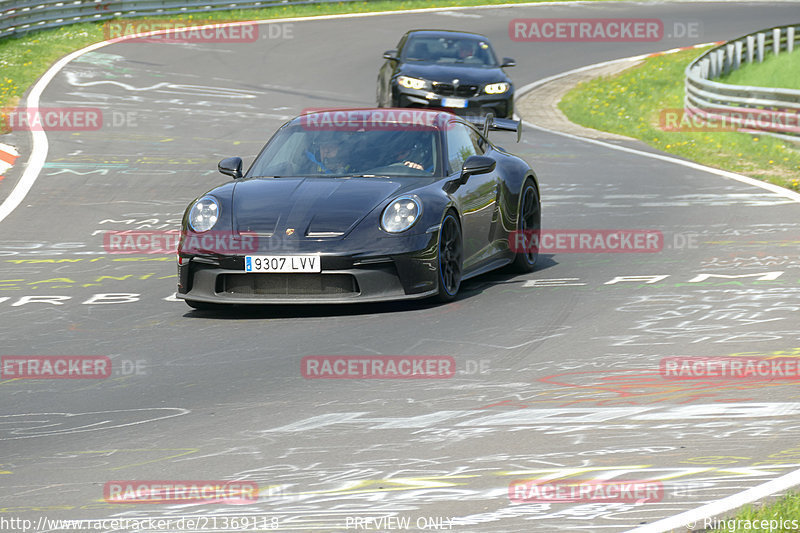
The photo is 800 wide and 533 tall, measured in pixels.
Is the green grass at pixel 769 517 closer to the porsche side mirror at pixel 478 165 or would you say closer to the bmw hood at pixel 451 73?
the porsche side mirror at pixel 478 165

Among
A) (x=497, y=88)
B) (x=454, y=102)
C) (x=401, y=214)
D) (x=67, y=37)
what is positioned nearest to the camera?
(x=401, y=214)

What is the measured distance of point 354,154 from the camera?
10.3 metres

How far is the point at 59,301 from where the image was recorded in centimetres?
998

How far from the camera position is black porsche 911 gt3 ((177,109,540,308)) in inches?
357

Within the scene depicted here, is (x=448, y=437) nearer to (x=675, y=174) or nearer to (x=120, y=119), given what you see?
(x=675, y=174)

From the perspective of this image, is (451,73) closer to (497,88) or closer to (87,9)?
(497,88)

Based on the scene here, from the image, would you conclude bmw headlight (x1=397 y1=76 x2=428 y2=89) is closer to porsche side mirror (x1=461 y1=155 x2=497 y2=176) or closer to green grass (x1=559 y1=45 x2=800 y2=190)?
green grass (x1=559 y1=45 x2=800 y2=190)

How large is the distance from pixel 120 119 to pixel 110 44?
9864 millimetres

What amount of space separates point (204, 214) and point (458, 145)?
226cm

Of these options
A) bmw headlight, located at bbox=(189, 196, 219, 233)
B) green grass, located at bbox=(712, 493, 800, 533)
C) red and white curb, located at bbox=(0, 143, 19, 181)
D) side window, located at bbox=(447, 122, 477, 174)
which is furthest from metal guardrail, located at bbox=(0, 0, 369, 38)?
green grass, located at bbox=(712, 493, 800, 533)

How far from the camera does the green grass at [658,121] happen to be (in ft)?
63.5

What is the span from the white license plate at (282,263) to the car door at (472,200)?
4.81 ft

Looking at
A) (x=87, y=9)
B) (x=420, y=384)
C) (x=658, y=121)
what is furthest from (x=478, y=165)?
(x=87, y=9)

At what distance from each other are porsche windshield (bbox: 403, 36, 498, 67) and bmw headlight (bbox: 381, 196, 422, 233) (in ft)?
42.8
